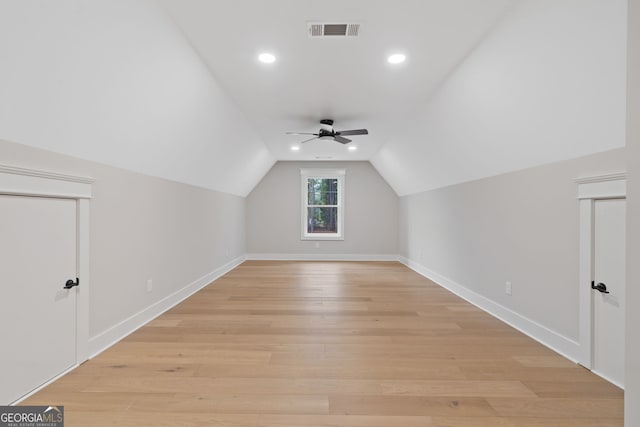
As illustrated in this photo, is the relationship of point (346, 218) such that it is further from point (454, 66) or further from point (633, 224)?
point (633, 224)

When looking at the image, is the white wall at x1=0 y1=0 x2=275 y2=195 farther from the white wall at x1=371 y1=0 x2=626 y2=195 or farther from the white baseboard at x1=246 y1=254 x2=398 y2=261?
the white baseboard at x1=246 y1=254 x2=398 y2=261

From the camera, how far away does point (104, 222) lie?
99.3 inches

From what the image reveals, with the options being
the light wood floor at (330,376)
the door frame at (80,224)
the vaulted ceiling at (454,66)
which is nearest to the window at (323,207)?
the vaulted ceiling at (454,66)

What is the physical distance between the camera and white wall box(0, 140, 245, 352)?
2375mm

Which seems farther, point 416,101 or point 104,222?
point 416,101

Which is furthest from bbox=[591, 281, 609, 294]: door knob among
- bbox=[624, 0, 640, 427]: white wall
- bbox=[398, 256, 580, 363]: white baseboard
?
bbox=[624, 0, 640, 427]: white wall

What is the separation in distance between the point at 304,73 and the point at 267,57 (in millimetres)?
450

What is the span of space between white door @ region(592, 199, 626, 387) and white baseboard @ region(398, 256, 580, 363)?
0.20 metres

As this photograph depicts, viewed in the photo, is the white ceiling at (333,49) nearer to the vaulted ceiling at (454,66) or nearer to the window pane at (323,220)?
the vaulted ceiling at (454,66)

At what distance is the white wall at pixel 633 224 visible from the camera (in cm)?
116

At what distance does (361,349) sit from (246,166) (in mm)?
4523

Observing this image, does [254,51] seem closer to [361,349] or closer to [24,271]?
[24,271]

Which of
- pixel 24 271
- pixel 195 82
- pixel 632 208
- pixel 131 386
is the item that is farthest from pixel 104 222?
pixel 632 208

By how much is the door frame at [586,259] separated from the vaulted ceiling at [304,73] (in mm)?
295
